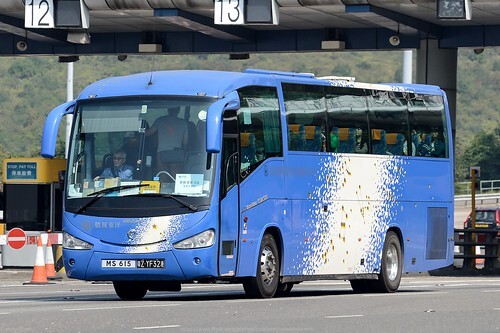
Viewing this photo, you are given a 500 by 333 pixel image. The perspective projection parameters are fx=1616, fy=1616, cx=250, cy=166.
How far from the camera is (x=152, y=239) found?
2033cm

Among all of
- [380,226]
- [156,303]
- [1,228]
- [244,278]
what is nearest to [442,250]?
[380,226]

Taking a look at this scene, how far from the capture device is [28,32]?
119 ft

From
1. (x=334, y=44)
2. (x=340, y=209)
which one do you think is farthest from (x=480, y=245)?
(x=340, y=209)

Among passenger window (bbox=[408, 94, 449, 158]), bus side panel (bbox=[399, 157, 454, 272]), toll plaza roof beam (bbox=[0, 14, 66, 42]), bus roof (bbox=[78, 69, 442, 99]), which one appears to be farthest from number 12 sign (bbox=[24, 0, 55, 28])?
bus roof (bbox=[78, 69, 442, 99])

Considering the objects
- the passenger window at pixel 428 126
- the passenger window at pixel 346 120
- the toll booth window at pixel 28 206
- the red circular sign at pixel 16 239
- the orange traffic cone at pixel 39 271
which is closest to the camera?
the passenger window at pixel 346 120

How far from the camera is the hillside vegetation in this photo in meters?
135

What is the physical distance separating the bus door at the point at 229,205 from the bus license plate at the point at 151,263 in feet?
2.58

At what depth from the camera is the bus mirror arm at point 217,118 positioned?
19969 millimetres

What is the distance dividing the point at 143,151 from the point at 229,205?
4.27 feet

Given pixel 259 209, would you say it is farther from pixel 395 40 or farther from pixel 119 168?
pixel 395 40

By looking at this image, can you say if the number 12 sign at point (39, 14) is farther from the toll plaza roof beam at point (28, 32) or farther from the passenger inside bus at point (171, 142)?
the passenger inside bus at point (171, 142)

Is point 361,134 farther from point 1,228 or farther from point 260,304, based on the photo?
point 1,228

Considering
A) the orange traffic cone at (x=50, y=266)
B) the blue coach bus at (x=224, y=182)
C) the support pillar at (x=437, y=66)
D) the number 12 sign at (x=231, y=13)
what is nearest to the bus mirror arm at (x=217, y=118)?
the blue coach bus at (x=224, y=182)

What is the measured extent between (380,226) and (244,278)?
13.4 feet
